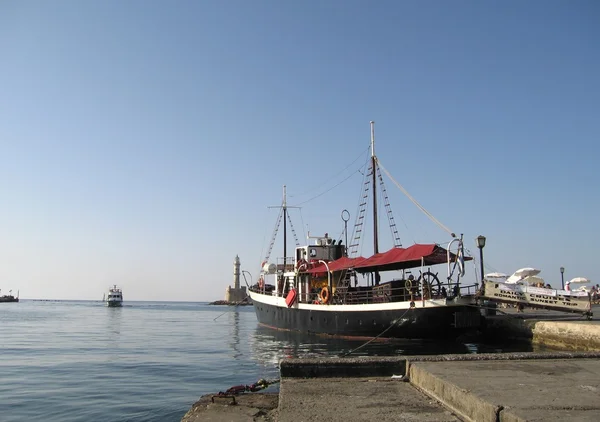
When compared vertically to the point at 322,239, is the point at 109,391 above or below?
below

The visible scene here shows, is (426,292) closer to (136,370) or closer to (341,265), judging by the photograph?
(341,265)

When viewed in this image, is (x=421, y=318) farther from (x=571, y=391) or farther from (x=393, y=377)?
(x=571, y=391)

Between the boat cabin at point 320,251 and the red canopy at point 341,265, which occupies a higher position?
the boat cabin at point 320,251

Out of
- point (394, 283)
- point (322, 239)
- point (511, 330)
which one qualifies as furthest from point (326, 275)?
point (511, 330)

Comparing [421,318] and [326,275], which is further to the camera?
[326,275]

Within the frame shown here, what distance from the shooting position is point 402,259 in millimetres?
24656

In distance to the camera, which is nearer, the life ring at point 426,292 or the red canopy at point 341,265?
the life ring at point 426,292

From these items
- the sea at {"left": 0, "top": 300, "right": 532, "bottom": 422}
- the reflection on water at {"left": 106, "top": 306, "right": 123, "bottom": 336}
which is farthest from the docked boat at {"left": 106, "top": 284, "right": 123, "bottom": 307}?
the sea at {"left": 0, "top": 300, "right": 532, "bottom": 422}

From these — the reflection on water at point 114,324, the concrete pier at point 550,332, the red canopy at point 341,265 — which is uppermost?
the red canopy at point 341,265

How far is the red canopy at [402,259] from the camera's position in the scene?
942 inches

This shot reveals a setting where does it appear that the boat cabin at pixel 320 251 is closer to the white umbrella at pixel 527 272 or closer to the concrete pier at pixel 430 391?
the white umbrella at pixel 527 272

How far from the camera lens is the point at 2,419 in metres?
11.4

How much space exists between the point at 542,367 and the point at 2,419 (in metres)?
11.5

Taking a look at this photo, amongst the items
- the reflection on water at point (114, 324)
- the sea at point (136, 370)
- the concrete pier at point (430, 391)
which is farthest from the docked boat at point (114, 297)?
the concrete pier at point (430, 391)
